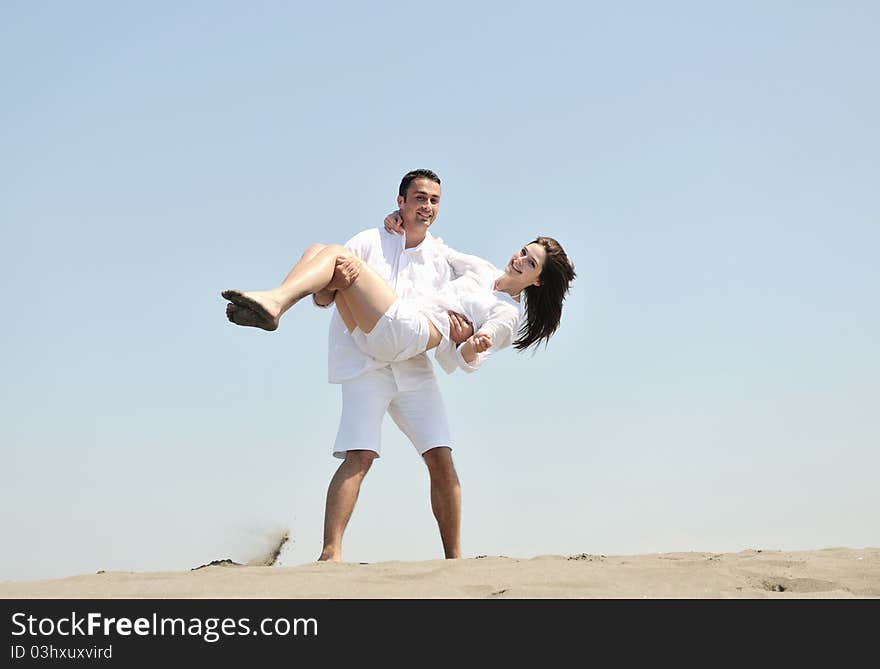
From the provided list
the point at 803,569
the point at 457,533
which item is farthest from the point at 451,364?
the point at 803,569

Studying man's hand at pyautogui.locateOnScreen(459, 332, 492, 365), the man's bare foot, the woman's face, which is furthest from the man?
the man's bare foot

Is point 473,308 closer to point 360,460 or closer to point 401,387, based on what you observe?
point 401,387

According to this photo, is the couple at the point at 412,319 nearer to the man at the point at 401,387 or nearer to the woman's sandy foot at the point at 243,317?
the man at the point at 401,387

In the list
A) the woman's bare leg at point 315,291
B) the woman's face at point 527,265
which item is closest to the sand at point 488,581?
the woman's bare leg at point 315,291

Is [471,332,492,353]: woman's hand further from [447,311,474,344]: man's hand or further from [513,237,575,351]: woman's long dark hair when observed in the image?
[513,237,575,351]: woman's long dark hair

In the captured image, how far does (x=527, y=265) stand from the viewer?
6.20 metres

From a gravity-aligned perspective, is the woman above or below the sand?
above

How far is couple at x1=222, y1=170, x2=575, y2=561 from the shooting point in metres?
5.43

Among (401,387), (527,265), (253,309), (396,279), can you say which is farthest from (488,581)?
(527,265)

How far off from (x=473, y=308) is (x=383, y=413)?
0.79 meters

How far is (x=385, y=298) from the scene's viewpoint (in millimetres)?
5477

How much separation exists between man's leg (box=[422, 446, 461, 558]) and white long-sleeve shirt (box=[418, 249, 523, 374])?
19.8 inches

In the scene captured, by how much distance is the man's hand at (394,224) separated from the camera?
610 cm
